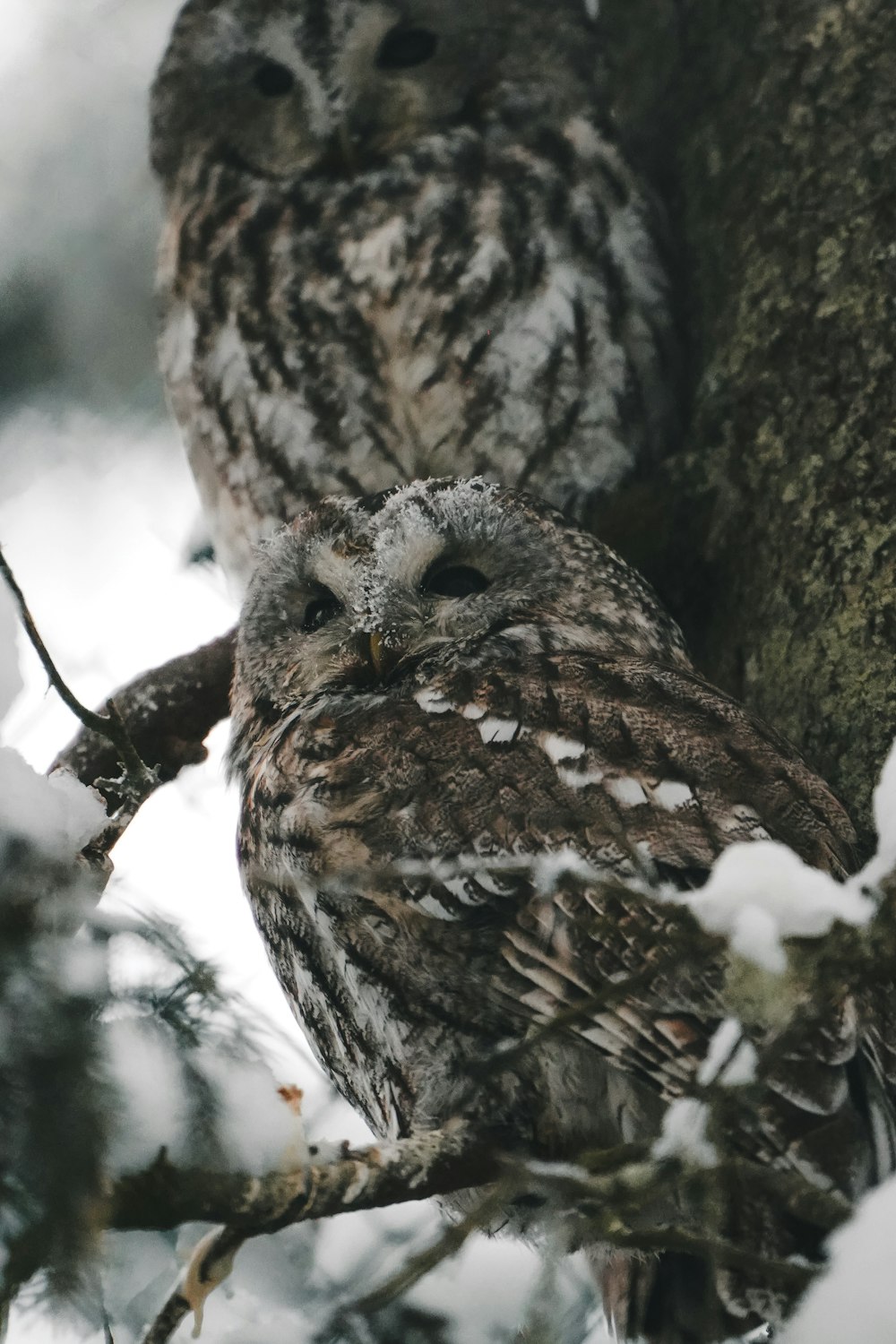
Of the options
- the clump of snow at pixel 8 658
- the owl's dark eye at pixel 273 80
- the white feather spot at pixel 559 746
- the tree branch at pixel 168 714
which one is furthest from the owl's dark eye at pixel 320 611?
the owl's dark eye at pixel 273 80

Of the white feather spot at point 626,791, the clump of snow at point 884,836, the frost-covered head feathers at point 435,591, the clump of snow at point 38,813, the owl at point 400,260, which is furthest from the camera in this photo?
the owl at point 400,260

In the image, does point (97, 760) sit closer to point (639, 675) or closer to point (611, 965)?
point (639, 675)

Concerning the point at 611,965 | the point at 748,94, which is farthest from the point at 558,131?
the point at 611,965

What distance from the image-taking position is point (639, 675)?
75.9 inches

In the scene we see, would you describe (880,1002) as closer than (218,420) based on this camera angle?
Yes

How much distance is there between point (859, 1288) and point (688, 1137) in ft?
0.59

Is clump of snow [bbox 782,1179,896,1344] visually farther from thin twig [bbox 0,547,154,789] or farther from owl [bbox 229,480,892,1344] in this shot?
thin twig [bbox 0,547,154,789]

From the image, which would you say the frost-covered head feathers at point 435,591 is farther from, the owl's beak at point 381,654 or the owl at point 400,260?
the owl at point 400,260

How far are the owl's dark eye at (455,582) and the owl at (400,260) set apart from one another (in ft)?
1.51

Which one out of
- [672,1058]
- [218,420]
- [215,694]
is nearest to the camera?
[672,1058]

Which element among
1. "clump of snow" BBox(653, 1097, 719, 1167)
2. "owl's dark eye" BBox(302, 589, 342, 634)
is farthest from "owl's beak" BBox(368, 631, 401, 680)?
"clump of snow" BBox(653, 1097, 719, 1167)

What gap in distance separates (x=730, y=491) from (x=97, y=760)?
1.06m

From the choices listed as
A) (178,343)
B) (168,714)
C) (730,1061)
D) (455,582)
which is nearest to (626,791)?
(730,1061)

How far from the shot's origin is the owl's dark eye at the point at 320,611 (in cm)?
236
